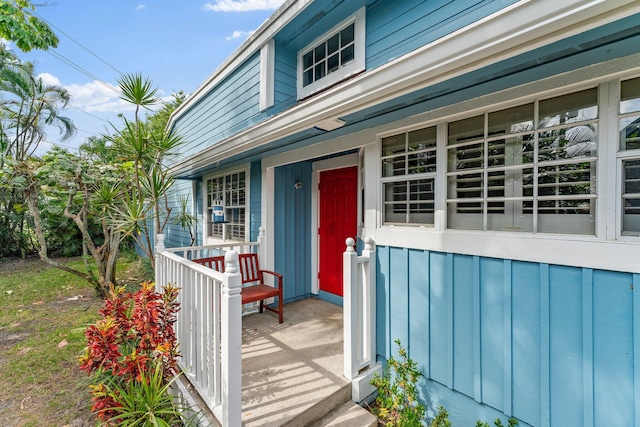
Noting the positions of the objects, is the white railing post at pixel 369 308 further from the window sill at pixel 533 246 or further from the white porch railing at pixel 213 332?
the white porch railing at pixel 213 332

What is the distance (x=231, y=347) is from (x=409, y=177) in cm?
200

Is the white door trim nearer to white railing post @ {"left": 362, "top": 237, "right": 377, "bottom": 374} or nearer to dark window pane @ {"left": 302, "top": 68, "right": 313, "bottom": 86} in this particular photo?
dark window pane @ {"left": 302, "top": 68, "right": 313, "bottom": 86}

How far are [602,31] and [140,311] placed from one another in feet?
11.1

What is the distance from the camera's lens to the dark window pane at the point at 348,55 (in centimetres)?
365

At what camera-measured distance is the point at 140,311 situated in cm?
222

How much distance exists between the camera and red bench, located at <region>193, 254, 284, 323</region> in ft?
11.9

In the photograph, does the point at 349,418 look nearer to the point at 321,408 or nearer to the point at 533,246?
the point at 321,408

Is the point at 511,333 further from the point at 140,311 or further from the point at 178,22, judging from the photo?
the point at 178,22

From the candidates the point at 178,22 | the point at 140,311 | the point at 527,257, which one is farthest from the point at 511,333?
the point at 178,22

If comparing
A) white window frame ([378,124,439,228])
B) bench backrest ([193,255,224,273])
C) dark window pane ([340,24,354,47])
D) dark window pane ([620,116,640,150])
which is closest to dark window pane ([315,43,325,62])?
dark window pane ([340,24,354,47])

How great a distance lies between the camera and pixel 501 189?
2055mm

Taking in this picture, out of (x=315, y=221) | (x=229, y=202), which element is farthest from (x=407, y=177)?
(x=229, y=202)

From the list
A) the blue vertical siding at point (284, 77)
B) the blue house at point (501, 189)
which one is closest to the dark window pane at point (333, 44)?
the blue house at point (501, 189)

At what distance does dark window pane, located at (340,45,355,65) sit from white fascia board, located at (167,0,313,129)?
743mm
